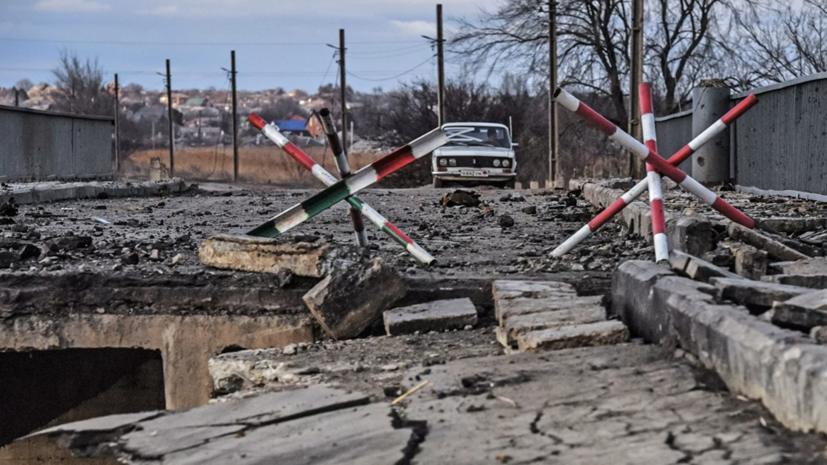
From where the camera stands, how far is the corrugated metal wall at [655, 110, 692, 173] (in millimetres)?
17750

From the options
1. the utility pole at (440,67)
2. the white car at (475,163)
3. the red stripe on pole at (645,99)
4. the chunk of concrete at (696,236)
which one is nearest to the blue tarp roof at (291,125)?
the utility pole at (440,67)

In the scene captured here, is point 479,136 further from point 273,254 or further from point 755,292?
point 755,292

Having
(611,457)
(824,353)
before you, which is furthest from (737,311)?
(611,457)

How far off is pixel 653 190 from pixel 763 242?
2.24 ft

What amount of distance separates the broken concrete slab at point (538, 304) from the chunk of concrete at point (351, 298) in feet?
2.51

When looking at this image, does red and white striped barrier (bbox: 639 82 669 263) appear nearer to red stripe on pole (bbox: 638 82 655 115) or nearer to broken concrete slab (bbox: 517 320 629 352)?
red stripe on pole (bbox: 638 82 655 115)

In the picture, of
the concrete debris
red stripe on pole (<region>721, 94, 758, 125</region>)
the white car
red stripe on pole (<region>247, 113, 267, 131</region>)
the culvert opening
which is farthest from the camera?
the white car

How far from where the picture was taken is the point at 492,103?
43.8 m

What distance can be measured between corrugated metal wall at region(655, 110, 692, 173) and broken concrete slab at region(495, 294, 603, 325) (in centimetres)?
1369

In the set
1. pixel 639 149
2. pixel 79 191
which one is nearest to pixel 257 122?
pixel 639 149

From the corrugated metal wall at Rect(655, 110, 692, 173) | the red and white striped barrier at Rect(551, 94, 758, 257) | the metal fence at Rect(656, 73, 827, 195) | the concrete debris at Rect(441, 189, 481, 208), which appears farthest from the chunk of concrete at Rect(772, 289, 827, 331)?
the corrugated metal wall at Rect(655, 110, 692, 173)

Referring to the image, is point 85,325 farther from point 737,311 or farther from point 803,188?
point 803,188

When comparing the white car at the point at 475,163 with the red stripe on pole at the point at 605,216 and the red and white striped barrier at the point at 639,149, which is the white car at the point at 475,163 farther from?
the red and white striped barrier at the point at 639,149

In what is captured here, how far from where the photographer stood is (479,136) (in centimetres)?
2297
